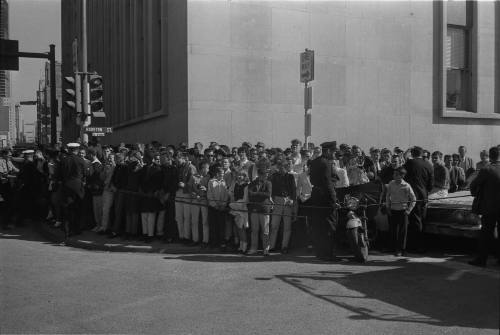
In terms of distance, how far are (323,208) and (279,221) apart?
3.63ft

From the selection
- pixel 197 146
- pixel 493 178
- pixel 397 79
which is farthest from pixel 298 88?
pixel 493 178

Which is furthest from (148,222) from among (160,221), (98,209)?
(98,209)

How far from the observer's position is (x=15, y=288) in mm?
7418

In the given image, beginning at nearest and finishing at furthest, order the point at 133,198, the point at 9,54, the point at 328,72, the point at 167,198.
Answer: the point at 167,198 < the point at 133,198 < the point at 328,72 < the point at 9,54

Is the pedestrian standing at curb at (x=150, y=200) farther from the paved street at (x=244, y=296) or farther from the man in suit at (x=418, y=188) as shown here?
the man in suit at (x=418, y=188)

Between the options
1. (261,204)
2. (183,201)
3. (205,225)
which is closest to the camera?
(261,204)

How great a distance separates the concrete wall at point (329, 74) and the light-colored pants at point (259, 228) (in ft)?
22.6

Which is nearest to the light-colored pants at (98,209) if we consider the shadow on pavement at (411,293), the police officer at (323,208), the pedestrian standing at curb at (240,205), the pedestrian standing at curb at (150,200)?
the pedestrian standing at curb at (150,200)

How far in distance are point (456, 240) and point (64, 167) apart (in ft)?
27.8

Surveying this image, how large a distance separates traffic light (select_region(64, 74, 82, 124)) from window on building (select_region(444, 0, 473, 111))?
12680 mm

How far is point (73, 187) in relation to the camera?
12.5 m

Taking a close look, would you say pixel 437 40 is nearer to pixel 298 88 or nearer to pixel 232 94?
pixel 298 88

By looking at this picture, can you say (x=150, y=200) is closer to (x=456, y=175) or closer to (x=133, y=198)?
(x=133, y=198)

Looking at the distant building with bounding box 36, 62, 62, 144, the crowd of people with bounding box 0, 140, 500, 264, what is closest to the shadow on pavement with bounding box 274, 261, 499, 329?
the crowd of people with bounding box 0, 140, 500, 264
